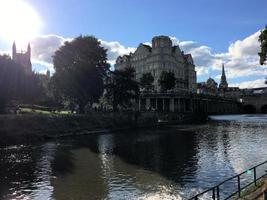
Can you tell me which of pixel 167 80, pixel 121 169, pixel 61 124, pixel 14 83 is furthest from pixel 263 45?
pixel 167 80

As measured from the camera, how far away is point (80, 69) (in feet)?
311

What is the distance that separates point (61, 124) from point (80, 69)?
17.8m

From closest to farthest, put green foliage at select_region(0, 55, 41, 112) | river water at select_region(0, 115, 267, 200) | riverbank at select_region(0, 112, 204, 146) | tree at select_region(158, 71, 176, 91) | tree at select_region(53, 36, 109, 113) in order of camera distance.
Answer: river water at select_region(0, 115, 267, 200)
riverbank at select_region(0, 112, 204, 146)
green foliage at select_region(0, 55, 41, 112)
tree at select_region(53, 36, 109, 113)
tree at select_region(158, 71, 176, 91)

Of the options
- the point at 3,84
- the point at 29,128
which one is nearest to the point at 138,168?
the point at 29,128

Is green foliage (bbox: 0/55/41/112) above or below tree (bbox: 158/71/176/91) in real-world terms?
below

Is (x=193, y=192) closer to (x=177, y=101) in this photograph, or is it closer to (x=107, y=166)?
(x=107, y=166)

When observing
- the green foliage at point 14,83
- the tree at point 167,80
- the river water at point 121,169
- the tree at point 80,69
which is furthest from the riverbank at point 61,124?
the tree at point 167,80

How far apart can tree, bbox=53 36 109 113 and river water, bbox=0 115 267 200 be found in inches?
1475

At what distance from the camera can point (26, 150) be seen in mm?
55375

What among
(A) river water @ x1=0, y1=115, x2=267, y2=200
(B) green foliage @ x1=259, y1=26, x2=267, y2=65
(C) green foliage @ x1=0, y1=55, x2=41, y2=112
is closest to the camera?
(A) river water @ x1=0, y1=115, x2=267, y2=200

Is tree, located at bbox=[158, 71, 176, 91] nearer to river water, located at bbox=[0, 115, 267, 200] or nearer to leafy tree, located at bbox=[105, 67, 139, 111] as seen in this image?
leafy tree, located at bbox=[105, 67, 139, 111]

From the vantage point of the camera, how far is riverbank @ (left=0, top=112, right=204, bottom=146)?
6797cm

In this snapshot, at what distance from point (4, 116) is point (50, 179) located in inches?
1563

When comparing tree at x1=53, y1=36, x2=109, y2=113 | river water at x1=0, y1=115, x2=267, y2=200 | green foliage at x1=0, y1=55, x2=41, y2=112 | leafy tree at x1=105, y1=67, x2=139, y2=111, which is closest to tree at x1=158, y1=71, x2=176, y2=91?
leafy tree at x1=105, y1=67, x2=139, y2=111
